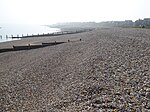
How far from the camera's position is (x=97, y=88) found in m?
9.94

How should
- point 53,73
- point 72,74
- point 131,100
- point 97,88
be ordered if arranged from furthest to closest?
point 53,73
point 72,74
point 97,88
point 131,100

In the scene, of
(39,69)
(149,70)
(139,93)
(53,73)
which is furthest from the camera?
(39,69)

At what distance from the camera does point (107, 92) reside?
923 centimetres

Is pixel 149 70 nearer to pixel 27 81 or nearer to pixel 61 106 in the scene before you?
pixel 61 106

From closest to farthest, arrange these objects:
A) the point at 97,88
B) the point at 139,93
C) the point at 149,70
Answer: the point at 139,93, the point at 97,88, the point at 149,70

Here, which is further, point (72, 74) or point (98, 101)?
point (72, 74)

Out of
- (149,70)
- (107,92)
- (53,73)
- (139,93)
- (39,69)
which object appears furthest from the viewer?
(39,69)

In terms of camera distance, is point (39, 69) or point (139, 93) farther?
point (39, 69)

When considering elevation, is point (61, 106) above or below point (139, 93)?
below

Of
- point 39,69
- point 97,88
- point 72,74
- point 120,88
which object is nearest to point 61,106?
point 97,88

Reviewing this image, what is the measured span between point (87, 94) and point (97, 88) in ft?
2.07

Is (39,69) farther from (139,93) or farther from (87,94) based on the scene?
(139,93)

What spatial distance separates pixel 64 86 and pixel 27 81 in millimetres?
3712

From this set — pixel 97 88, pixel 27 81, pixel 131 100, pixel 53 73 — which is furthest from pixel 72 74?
pixel 131 100
